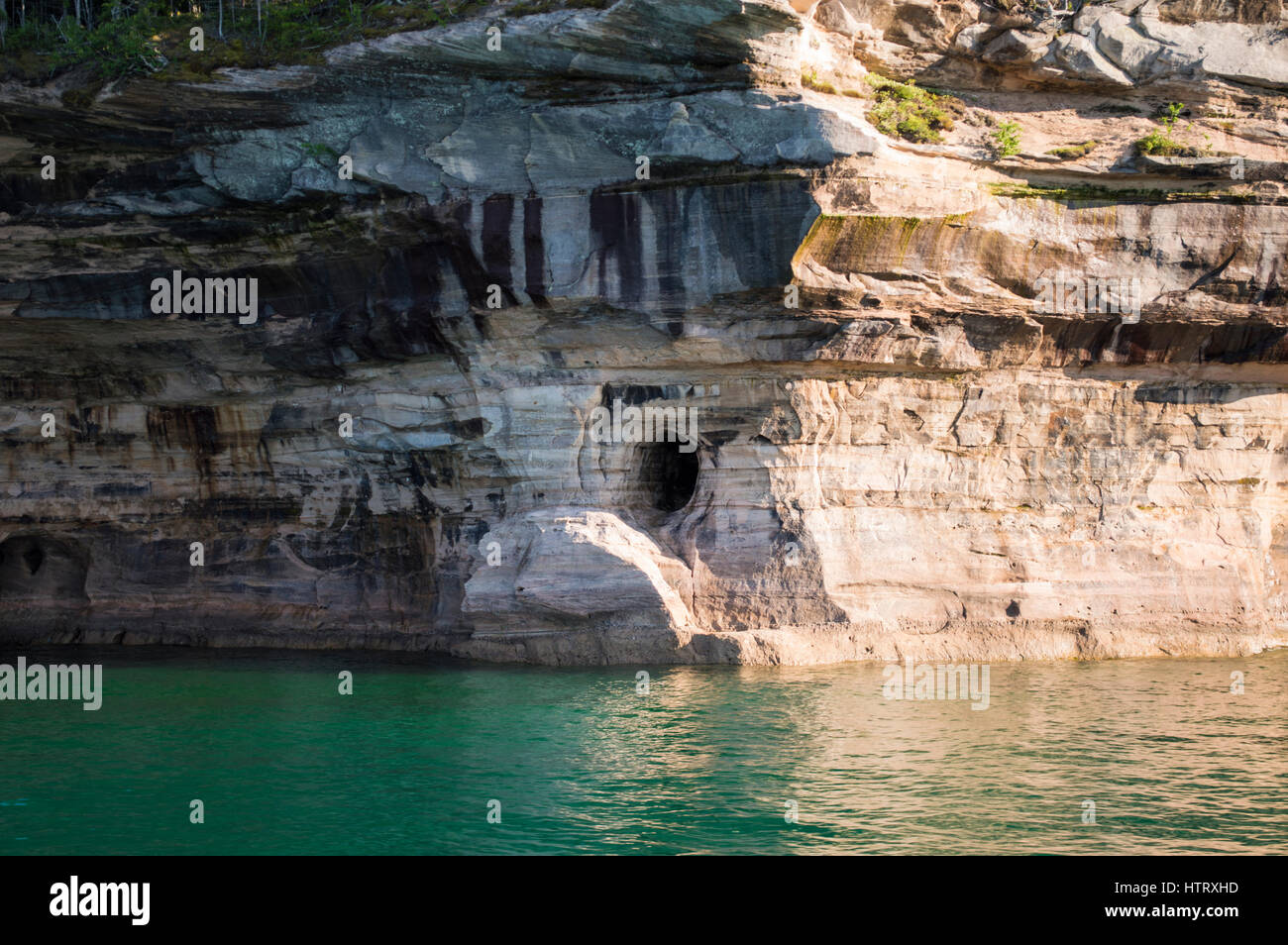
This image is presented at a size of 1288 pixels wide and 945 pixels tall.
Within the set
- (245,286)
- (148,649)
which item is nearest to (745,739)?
(245,286)

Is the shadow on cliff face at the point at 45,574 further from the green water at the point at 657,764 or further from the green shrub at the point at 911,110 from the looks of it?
the green shrub at the point at 911,110

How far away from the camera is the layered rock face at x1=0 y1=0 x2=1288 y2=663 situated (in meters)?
18.9

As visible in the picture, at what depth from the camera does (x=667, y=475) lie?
73.1 feet

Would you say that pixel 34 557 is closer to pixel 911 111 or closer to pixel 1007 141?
pixel 911 111

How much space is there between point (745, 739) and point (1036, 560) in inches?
341

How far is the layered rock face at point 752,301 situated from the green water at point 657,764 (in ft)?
6.06

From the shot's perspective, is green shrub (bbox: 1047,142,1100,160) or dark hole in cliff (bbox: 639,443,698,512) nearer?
green shrub (bbox: 1047,142,1100,160)

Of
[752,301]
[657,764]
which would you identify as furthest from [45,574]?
[657,764]

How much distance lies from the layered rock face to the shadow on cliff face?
5194 millimetres

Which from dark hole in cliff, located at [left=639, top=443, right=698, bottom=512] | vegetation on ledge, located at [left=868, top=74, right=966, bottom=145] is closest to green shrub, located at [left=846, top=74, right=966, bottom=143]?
vegetation on ledge, located at [left=868, top=74, right=966, bottom=145]

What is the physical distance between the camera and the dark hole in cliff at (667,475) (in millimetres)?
21344

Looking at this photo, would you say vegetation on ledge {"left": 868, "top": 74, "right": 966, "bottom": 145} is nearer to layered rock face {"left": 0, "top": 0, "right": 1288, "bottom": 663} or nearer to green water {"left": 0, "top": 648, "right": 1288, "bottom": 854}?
layered rock face {"left": 0, "top": 0, "right": 1288, "bottom": 663}

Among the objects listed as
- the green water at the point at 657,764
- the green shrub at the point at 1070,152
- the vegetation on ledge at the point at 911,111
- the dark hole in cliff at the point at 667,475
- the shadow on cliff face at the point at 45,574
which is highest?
the vegetation on ledge at the point at 911,111

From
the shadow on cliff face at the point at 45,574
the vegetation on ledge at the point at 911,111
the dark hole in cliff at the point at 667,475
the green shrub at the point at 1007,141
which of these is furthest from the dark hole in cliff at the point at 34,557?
the green shrub at the point at 1007,141
